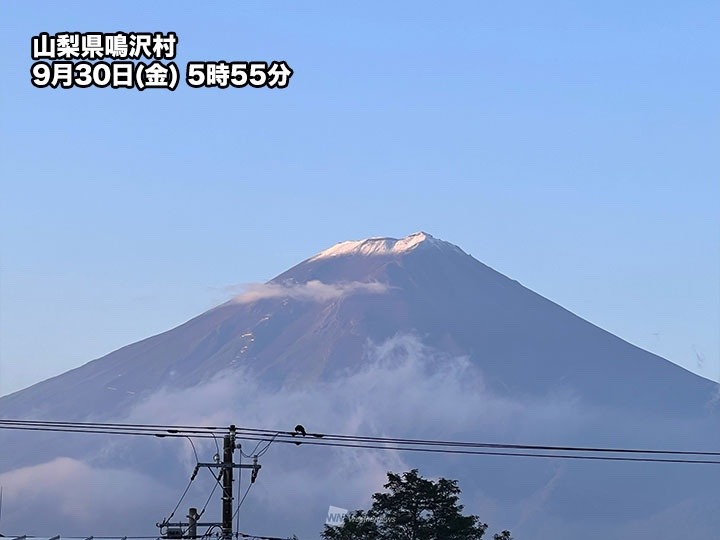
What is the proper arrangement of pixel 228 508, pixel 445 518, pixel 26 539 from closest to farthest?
pixel 228 508 → pixel 26 539 → pixel 445 518

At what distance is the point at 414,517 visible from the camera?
112 meters

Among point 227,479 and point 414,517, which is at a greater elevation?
point 414,517

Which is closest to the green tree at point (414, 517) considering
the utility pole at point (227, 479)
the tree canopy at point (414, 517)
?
the tree canopy at point (414, 517)

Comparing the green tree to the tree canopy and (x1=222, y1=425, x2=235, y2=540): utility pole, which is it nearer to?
the tree canopy

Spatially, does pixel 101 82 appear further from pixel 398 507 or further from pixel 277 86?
pixel 398 507

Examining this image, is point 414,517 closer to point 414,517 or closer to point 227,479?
point 414,517

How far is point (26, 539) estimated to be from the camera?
58.7 metres

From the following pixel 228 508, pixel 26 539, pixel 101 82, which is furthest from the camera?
pixel 26 539

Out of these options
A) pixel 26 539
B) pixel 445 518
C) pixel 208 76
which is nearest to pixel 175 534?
pixel 26 539

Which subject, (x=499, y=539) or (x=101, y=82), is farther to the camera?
(x=499, y=539)

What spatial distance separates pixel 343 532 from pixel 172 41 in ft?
223

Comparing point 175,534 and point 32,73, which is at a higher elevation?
point 32,73

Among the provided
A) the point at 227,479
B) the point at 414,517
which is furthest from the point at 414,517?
the point at 227,479

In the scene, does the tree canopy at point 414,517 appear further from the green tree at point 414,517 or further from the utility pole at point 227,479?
the utility pole at point 227,479
